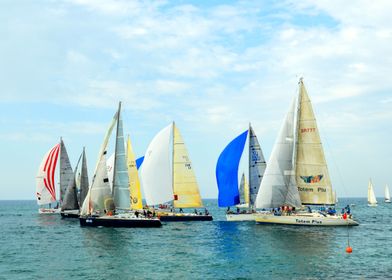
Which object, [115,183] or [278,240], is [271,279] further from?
[115,183]

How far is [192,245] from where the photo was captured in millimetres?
43969

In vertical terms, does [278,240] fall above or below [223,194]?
below

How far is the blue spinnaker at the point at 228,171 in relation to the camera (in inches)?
2589

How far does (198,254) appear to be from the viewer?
39.1 metres

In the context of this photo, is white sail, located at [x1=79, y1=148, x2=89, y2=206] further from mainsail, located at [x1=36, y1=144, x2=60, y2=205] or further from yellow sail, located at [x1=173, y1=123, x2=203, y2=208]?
yellow sail, located at [x1=173, y1=123, x2=203, y2=208]

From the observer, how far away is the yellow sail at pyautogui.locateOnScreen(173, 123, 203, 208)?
65.9m

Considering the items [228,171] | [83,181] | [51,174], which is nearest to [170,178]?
[228,171]

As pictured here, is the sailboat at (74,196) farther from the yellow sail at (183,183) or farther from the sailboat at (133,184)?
the yellow sail at (183,183)

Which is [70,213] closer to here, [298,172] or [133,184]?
[133,184]

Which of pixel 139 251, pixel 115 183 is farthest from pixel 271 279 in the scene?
pixel 115 183

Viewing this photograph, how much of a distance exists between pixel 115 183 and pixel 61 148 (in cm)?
3401

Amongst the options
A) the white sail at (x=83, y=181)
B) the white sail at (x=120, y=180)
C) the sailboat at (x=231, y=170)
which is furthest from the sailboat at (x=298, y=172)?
the white sail at (x=83, y=181)

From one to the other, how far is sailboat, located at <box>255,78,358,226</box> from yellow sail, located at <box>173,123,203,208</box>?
39.7 ft

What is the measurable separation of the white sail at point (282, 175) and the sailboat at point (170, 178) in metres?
12.1
